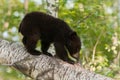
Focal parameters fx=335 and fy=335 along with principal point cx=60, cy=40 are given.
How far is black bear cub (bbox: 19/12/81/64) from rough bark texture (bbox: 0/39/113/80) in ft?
0.90

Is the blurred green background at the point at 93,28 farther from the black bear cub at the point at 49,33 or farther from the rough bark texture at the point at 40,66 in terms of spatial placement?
the rough bark texture at the point at 40,66

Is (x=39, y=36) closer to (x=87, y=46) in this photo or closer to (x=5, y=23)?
(x=87, y=46)

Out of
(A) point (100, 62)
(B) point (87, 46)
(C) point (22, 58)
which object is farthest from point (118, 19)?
(C) point (22, 58)

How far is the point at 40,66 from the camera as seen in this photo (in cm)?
396

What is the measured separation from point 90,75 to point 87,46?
5.22 meters

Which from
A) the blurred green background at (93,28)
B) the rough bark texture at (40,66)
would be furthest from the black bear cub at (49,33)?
the blurred green background at (93,28)

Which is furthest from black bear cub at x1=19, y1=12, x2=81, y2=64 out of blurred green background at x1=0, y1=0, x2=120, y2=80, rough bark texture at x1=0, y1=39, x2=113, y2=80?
blurred green background at x1=0, y1=0, x2=120, y2=80

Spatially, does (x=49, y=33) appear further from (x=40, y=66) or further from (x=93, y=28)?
(x=93, y=28)

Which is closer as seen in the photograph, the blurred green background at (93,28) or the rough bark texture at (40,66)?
the rough bark texture at (40,66)

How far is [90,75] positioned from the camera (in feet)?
12.3

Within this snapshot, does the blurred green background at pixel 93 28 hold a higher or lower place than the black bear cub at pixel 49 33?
lower

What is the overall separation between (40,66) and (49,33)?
2.79 feet

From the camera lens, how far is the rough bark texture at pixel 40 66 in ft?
12.4

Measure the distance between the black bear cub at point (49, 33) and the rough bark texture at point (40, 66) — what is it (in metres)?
0.28
